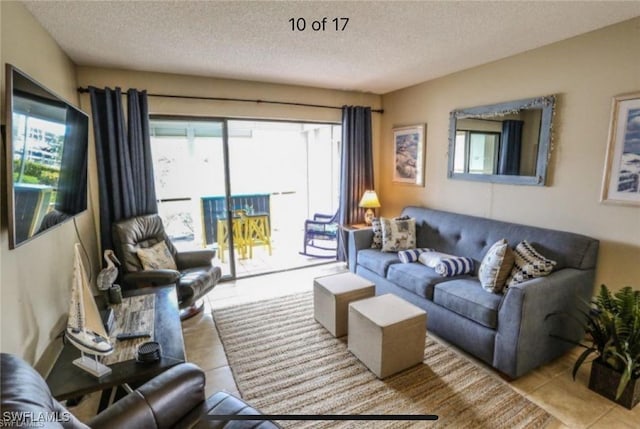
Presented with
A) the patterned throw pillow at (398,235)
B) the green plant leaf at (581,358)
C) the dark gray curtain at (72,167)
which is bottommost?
the green plant leaf at (581,358)

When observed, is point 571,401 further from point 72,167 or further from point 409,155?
point 72,167

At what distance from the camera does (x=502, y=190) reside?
306 cm

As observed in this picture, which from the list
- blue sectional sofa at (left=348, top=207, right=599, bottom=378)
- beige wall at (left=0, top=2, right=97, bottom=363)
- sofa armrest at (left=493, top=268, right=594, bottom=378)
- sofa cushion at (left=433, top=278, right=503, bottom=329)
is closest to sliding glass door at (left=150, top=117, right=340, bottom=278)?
beige wall at (left=0, top=2, right=97, bottom=363)

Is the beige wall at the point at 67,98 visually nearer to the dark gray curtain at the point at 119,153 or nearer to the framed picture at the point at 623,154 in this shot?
the dark gray curtain at the point at 119,153

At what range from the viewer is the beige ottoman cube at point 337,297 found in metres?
2.66

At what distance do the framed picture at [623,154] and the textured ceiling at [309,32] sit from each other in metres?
0.60

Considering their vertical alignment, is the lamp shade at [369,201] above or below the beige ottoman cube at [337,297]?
above

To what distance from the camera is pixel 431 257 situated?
303cm

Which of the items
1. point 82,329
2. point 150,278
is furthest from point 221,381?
point 150,278

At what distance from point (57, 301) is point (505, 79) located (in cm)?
408

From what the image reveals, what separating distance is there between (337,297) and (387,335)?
2.01ft

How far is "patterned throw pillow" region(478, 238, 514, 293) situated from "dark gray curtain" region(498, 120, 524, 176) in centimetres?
88

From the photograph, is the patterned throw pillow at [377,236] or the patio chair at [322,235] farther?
the patio chair at [322,235]

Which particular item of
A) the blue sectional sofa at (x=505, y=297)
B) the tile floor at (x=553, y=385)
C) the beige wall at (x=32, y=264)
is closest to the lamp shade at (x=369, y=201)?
the blue sectional sofa at (x=505, y=297)
